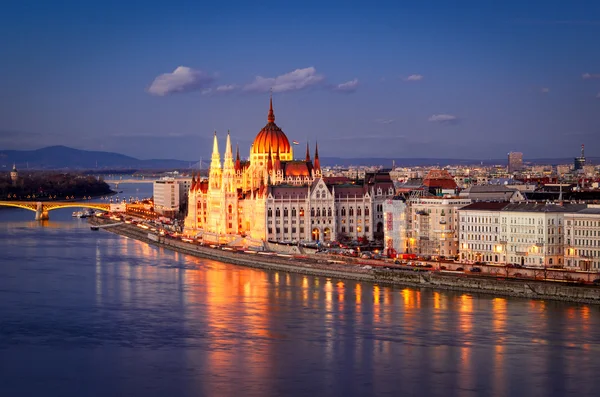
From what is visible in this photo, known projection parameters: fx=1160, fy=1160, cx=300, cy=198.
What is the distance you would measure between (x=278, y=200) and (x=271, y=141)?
6778 mm

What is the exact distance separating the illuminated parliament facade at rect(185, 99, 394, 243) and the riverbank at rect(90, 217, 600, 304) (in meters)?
2.11

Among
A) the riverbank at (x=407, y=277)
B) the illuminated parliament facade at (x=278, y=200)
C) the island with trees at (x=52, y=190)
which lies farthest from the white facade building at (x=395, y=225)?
the island with trees at (x=52, y=190)

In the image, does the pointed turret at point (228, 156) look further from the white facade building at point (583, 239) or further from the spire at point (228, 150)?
the white facade building at point (583, 239)

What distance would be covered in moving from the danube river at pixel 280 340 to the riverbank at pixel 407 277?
1.58 feet

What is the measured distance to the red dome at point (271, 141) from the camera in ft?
162

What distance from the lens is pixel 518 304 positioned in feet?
91.0

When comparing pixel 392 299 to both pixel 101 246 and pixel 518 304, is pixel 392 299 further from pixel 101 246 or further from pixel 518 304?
pixel 101 246

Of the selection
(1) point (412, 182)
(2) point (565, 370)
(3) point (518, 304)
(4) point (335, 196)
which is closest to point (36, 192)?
(1) point (412, 182)

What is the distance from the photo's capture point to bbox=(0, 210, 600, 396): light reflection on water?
66.5 ft

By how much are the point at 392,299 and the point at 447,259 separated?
5807 mm

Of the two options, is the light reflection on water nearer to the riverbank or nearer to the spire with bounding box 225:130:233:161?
the riverbank

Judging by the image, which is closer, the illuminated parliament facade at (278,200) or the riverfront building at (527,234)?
the riverfront building at (527,234)

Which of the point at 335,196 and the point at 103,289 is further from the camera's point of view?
the point at 335,196

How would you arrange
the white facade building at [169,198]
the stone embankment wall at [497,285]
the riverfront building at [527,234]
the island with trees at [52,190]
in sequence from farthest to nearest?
the island with trees at [52,190]
the white facade building at [169,198]
the riverfront building at [527,234]
the stone embankment wall at [497,285]
